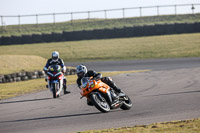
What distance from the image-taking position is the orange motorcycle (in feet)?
35.0

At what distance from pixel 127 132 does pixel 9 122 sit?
3486 mm

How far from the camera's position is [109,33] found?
1639 inches

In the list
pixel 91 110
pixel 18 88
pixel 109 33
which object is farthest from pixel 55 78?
pixel 109 33

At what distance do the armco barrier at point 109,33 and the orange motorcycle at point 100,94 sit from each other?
1161 inches

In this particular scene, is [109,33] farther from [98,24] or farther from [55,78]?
[55,78]

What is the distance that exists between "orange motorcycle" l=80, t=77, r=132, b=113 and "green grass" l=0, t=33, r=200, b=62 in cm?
2394

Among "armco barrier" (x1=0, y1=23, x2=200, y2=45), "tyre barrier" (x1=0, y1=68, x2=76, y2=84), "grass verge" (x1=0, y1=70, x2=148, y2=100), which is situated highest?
"armco barrier" (x1=0, y1=23, x2=200, y2=45)

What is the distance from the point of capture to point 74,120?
9977mm

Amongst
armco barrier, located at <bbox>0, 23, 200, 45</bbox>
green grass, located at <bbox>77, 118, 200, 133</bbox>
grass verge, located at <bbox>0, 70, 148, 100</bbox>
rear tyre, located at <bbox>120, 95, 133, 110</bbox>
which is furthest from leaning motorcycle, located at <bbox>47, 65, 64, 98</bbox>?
armco barrier, located at <bbox>0, 23, 200, 45</bbox>

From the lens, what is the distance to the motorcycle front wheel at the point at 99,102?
10516 millimetres

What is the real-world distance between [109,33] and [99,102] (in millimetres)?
31215

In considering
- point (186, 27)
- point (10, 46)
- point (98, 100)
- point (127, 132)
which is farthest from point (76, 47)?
point (127, 132)

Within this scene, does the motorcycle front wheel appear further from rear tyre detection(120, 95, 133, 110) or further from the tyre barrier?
the tyre barrier

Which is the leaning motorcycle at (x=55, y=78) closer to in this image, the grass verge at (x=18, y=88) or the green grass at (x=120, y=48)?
the grass verge at (x=18, y=88)
